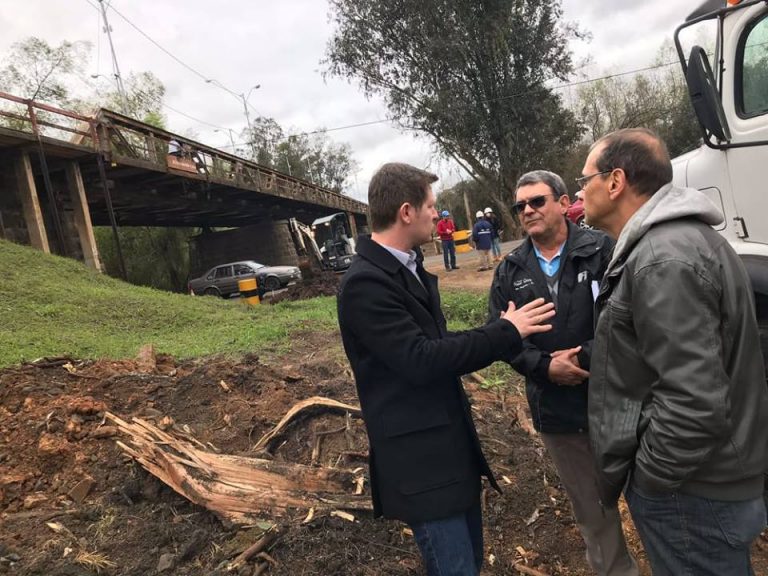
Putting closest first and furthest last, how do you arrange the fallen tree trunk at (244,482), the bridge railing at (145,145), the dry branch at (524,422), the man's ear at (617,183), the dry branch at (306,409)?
the man's ear at (617,183), the fallen tree trunk at (244,482), the dry branch at (306,409), the dry branch at (524,422), the bridge railing at (145,145)

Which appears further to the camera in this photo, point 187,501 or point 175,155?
point 175,155

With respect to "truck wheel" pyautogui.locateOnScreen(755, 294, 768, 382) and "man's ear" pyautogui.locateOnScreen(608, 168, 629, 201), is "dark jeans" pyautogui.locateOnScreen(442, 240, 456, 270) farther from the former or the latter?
"man's ear" pyautogui.locateOnScreen(608, 168, 629, 201)

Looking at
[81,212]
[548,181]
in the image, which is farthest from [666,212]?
[81,212]

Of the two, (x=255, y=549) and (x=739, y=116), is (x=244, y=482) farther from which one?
(x=739, y=116)

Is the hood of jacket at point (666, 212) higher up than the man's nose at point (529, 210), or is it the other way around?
the man's nose at point (529, 210)

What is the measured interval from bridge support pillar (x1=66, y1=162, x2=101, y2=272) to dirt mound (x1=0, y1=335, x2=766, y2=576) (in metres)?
10.1

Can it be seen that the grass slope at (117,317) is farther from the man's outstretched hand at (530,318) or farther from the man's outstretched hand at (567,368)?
the man's outstretched hand at (530,318)

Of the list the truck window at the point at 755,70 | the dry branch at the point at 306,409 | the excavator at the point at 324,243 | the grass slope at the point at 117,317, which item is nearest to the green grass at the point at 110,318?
the grass slope at the point at 117,317

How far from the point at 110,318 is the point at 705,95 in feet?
34.0

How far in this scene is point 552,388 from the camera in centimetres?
244

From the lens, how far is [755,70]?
287 centimetres

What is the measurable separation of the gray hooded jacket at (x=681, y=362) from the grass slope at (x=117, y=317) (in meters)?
6.56

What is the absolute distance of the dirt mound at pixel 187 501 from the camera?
2688mm

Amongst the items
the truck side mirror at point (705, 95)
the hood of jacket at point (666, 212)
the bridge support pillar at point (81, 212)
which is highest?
the bridge support pillar at point (81, 212)
